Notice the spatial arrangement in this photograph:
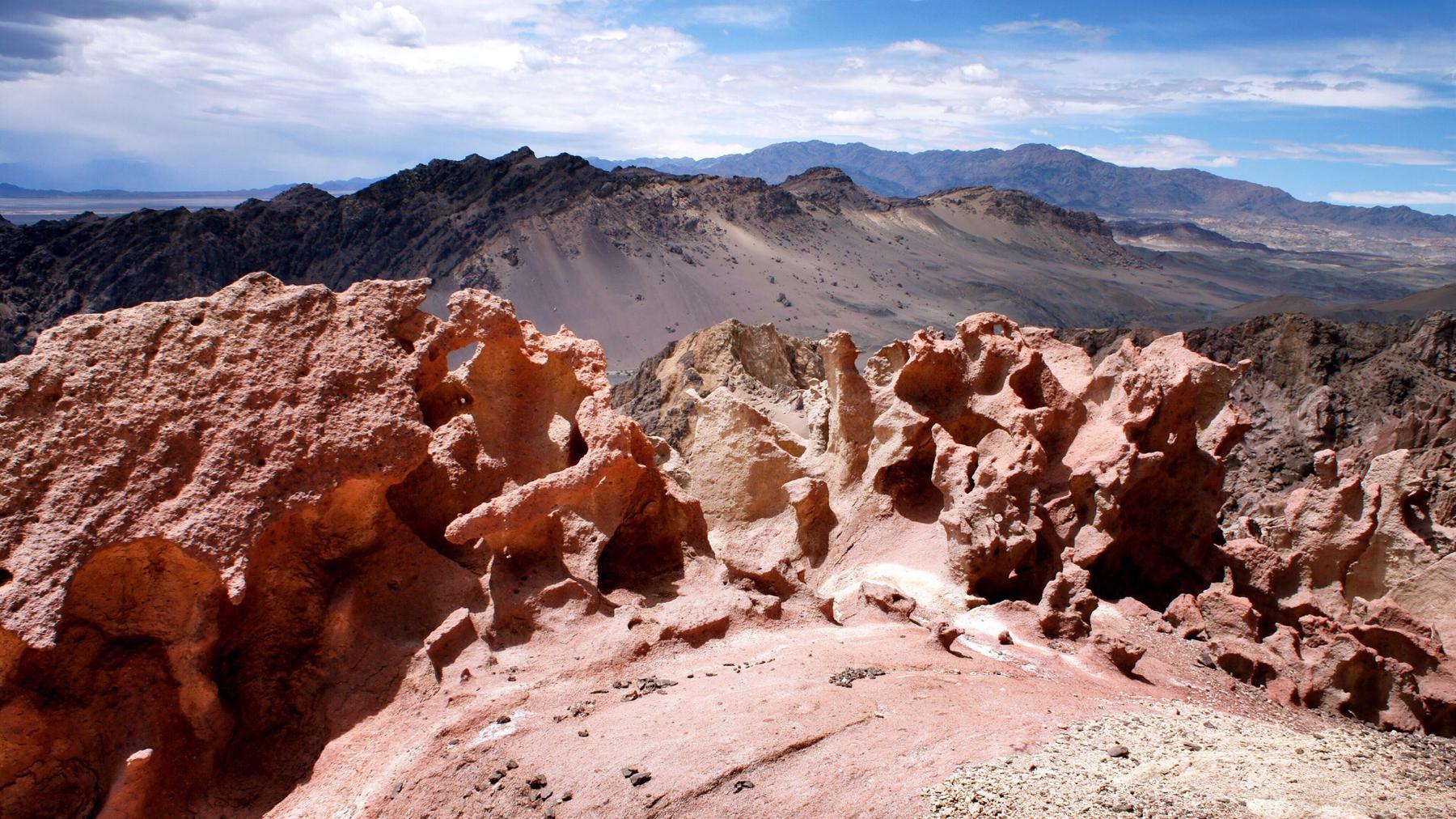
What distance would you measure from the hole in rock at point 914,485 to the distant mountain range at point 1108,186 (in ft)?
354

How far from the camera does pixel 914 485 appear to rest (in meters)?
7.05

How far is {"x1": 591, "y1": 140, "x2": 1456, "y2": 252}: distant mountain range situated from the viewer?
411 ft

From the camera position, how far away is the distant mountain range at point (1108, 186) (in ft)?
411

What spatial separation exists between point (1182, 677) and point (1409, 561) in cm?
308

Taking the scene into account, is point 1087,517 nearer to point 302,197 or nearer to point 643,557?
point 643,557

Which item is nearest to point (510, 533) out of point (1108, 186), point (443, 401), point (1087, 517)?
point (443, 401)

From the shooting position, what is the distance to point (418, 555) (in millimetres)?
4875

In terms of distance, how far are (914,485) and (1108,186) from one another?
6373 inches

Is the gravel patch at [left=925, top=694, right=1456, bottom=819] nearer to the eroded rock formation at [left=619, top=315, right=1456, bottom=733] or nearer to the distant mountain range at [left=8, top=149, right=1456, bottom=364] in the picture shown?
the eroded rock formation at [left=619, top=315, right=1456, bottom=733]

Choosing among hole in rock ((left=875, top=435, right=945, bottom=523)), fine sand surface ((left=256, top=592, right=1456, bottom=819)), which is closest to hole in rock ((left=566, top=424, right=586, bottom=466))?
fine sand surface ((left=256, top=592, right=1456, bottom=819))

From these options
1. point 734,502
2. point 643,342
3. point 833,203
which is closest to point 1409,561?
point 734,502

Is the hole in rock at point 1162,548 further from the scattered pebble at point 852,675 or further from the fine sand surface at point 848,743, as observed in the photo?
the scattered pebble at point 852,675

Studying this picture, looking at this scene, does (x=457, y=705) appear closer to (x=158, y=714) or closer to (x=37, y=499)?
(x=158, y=714)

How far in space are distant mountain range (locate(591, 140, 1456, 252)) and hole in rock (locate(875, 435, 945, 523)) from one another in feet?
354
